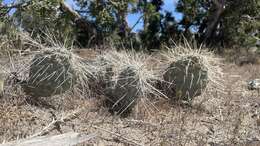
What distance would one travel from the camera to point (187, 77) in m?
7.53

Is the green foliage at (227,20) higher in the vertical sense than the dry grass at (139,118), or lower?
higher

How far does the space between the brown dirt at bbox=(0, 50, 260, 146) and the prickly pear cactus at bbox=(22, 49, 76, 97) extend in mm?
213

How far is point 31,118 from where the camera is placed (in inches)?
235

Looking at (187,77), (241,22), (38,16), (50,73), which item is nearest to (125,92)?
(50,73)

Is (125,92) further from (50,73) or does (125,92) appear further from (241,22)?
(241,22)

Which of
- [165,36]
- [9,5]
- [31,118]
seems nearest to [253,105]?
[31,118]

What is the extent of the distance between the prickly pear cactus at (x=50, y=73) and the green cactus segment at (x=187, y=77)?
1753 millimetres

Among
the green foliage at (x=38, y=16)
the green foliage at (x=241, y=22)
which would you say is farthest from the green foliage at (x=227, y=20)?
the green foliage at (x=38, y=16)

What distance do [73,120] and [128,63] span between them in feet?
3.92

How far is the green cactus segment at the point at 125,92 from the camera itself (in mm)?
6625

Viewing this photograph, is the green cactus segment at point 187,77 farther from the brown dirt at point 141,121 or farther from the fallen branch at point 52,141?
the fallen branch at point 52,141

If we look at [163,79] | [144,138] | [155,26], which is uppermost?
[155,26]

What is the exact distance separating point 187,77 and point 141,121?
1367 mm

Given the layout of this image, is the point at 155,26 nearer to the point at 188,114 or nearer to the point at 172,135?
the point at 188,114
